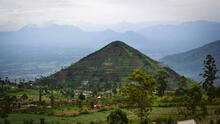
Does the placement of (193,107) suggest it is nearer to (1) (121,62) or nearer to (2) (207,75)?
(2) (207,75)

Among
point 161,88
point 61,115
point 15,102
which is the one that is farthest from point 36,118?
point 161,88

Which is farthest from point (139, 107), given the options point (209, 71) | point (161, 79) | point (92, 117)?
point (161, 79)

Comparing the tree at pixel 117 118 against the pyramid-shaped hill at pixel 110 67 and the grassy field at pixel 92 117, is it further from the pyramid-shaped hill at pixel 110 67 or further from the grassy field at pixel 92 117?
the pyramid-shaped hill at pixel 110 67

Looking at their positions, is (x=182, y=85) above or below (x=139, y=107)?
above

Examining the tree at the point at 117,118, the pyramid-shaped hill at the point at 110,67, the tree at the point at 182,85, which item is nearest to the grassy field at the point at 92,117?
the tree at the point at 117,118

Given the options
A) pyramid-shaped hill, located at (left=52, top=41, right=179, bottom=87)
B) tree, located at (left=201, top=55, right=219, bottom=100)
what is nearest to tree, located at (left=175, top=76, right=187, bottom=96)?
tree, located at (left=201, top=55, right=219, bottom=100)

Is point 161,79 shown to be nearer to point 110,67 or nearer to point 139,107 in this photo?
point 139,107

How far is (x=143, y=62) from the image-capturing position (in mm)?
172625

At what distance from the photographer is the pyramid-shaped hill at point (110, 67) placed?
158 m

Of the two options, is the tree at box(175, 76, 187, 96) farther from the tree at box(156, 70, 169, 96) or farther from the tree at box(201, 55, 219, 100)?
the tree at box(156, 70, 169, 96)

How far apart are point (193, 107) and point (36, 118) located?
32.9m

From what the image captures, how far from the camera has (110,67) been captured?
170 metres

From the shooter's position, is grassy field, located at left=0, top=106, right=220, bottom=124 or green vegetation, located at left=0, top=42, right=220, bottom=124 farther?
grassy field, located at left=0, top=106, right=220, bottom=124

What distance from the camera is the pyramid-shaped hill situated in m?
158
